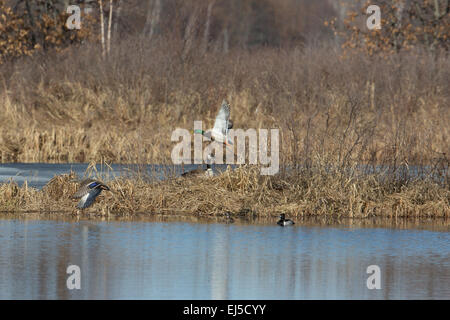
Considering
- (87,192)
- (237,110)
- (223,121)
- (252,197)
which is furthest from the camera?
(237,110)

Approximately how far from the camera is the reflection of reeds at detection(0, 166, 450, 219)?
534 inches

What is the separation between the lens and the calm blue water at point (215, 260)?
342 inches

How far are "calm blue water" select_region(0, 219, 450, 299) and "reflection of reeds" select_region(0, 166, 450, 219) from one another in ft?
3.17

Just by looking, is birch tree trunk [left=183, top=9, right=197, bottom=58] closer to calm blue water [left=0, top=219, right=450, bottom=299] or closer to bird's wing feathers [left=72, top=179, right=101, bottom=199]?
bird's wing feathers [left=72, top=179, right=101, bottom=199]

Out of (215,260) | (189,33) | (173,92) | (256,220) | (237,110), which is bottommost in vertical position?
(215,260)

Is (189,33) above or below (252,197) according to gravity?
above

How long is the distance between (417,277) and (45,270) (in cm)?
355

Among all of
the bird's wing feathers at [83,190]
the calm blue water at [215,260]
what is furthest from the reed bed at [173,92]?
the calm blue water at [215,260]

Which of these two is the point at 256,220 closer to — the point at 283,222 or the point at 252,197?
the point at 252,197

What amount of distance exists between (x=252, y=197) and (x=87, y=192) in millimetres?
2320

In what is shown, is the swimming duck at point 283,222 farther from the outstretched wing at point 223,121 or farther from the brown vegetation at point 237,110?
the outstretched wing at point 223,121

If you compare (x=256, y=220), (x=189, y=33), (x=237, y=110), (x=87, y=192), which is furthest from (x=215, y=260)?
(x=189, y=33)

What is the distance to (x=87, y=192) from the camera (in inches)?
519

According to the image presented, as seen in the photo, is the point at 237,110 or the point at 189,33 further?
the point at 189,33
